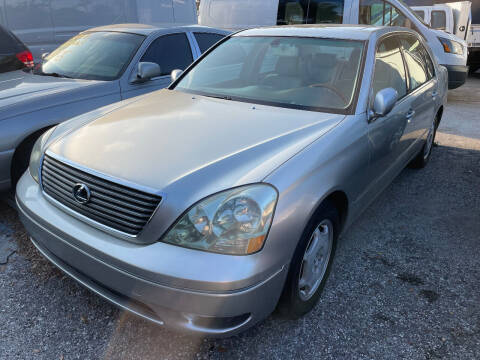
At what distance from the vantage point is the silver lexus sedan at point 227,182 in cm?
174

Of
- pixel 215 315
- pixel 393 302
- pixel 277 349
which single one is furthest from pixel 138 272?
pixel 393 302

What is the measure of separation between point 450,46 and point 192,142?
7.30m

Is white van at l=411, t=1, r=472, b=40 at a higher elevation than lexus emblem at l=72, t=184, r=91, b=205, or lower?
higher

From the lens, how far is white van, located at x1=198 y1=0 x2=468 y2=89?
7.21 metres

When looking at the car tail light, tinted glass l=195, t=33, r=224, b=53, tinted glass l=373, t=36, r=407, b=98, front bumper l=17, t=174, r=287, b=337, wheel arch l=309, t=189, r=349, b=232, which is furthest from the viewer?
the car tail light

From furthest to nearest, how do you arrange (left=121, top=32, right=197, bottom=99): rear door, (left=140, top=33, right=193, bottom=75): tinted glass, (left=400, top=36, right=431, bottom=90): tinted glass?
1. (left=140, top=33, right=193, bottom=75): tinted glass
2. (left=121, top=32, right=197, bottom=99): rear door
3. (left=400, top=36, right=431, bottom=90): tinted glass

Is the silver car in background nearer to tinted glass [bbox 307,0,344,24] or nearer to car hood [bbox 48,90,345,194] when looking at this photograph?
car hood [bbox 48,90,345,194]

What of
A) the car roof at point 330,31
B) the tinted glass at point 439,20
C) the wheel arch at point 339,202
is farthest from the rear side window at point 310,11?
the wheel arch at point 339,202

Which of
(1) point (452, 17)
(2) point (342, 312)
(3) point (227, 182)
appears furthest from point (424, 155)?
(1) point (452, 17)

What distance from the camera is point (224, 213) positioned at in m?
1.77

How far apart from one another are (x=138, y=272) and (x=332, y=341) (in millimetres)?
1118

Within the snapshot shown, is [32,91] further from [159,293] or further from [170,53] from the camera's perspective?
[159,293]

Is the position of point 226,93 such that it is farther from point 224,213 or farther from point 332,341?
point 332,341

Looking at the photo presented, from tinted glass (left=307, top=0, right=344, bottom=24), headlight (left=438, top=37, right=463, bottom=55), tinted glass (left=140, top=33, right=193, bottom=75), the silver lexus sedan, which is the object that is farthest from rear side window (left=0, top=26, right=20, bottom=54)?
headlight (left=438, top=37, right=463, bottom=55)
